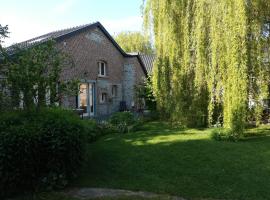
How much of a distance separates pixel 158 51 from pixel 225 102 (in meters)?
4.11

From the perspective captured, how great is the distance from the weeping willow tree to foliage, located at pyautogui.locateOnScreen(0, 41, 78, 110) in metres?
4.88

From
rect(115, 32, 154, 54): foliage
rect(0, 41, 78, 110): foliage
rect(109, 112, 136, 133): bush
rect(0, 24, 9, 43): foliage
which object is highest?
rect(115, 32, 154, 54): foliage

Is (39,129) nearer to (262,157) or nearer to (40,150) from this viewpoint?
(40,150)

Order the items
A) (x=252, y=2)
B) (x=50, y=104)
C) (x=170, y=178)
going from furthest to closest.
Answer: (x=252, y=2) < (x=50, y=104) < (x=170, y=178)

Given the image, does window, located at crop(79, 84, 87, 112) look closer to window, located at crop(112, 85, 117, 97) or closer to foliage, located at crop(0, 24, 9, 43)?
window, located at crop(112, 85, 117, 97)

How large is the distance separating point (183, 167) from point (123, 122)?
19.1 feet

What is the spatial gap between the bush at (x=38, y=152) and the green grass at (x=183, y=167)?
1.85 ft

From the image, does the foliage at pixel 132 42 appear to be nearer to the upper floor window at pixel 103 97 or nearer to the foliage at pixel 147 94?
the upper floor window at pixel 103 97

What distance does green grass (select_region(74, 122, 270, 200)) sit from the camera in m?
5.23

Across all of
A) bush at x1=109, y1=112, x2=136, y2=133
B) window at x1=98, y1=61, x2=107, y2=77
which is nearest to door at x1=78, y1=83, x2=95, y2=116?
window at x1=98, y1=61, x2=107, y2=77

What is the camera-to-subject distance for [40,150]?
509 centimetres

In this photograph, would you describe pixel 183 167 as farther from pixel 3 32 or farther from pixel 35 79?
pixel 3 32

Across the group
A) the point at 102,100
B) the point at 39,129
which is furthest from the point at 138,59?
the point at 39,129

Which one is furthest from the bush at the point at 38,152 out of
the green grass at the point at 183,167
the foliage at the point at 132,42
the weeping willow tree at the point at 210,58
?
the foliage at the point at 132,42
